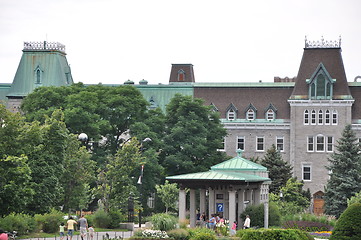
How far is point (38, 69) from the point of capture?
352 feet

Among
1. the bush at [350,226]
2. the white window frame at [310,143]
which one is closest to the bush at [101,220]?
the bush at [350,226]

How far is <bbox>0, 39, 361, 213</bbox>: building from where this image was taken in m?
100

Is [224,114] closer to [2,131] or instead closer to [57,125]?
[57,125]

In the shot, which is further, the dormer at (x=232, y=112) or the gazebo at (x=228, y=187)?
→ the dormer at (x=232, y=112)

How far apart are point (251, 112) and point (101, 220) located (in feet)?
158

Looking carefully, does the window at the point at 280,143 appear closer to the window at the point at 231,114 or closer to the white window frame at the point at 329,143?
the white window frame at the point at 329,143

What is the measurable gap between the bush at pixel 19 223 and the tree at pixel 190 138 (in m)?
31.8

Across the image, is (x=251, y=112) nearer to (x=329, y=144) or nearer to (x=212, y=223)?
(x=329, y=144)

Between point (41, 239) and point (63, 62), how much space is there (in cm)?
6136

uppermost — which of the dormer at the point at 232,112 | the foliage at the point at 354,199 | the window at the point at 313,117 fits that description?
the dormer at the point at 232,112

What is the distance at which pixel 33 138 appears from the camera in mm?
52625

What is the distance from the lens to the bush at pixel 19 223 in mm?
48703

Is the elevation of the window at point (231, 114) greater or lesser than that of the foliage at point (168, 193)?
greater

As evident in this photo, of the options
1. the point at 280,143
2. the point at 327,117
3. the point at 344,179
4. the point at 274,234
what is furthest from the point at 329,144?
the point at 274,234
